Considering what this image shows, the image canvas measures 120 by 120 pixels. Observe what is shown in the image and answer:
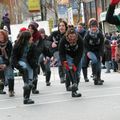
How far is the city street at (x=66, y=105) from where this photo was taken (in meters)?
8.99

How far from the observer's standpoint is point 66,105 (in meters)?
10.2

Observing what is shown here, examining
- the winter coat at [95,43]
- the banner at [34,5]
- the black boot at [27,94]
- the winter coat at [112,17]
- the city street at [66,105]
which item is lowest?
the city street at [66,105]

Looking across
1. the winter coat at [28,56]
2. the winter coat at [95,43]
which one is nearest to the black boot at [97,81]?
the winter coat at [95,43]

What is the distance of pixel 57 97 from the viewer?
11570mm

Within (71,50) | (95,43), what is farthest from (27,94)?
(95,43)

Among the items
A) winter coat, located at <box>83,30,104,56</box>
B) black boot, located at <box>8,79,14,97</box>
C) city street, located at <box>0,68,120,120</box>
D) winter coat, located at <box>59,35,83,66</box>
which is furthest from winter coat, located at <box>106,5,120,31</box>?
winter coat, located at <box>83,30,104,56</box>

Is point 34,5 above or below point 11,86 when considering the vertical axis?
above

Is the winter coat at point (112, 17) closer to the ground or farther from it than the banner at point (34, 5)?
closer to the ground

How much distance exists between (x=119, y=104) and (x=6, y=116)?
2079mm

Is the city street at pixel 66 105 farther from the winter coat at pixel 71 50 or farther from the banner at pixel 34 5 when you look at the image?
the banner at pixel 34 5

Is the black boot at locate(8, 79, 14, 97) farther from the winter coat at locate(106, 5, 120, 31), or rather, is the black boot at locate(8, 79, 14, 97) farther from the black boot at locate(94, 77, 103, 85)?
the winter coat at locate(106, 5, 120, 31)

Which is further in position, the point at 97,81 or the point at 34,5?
the point at 34,5

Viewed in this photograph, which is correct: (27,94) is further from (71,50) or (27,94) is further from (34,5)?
(34,5)

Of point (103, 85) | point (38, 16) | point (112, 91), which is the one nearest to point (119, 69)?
point (103, 85)
